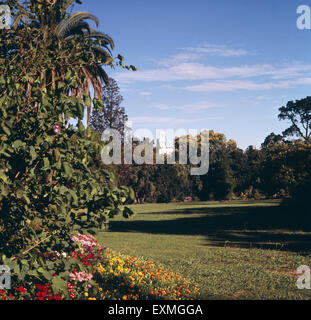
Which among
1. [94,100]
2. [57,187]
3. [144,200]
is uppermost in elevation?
[94,100]

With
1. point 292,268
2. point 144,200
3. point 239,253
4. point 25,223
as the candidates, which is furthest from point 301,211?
point 144,200

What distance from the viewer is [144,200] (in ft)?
176

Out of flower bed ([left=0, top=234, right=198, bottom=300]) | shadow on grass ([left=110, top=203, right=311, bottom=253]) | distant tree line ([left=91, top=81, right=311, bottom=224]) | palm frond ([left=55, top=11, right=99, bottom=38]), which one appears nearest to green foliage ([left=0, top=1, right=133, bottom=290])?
flower bed ([left=0, top=234, right=198, bottom=300])

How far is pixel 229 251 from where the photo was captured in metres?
13.7

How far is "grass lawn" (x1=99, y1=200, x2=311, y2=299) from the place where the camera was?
348 inches

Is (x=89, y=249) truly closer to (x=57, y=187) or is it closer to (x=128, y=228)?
(x=57, y=187)

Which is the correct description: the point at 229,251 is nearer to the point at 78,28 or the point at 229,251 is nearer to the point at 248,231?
the point at 248,231

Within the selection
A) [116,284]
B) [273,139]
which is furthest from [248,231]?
[273,139]

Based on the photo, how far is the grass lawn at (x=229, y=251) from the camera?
8852 mm

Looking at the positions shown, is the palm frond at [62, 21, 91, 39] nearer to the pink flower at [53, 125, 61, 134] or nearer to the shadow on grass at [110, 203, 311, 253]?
the shadow on grass at [110, 203, 311, 253]

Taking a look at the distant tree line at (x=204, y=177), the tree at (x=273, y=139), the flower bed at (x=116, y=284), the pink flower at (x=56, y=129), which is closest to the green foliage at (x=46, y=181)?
the pink flower at (x=56, y=129)

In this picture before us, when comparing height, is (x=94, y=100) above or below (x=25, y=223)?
above
